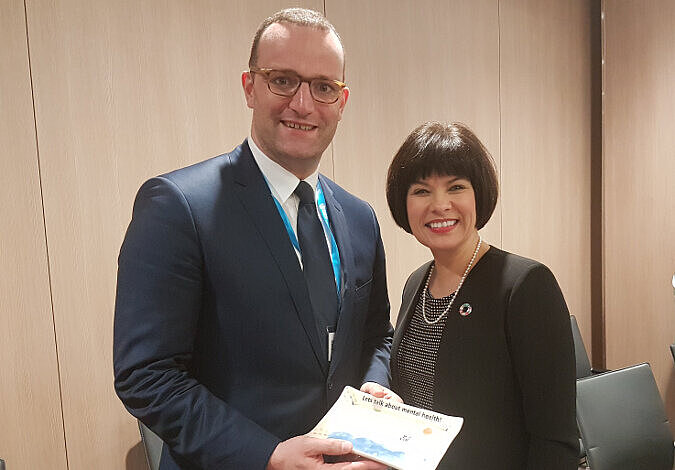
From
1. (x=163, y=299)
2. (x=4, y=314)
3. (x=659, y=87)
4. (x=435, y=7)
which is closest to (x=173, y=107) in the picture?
(x=4, y=314)

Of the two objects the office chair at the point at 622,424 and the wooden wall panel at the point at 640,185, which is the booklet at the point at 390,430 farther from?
the wooden wall panel at the point at 640,185

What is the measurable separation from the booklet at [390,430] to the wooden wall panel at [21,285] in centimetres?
154

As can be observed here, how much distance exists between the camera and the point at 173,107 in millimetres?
2602

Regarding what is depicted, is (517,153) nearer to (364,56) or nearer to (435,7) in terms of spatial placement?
(435,7)

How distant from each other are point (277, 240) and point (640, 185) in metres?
3.65

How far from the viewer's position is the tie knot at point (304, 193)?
1465 mm

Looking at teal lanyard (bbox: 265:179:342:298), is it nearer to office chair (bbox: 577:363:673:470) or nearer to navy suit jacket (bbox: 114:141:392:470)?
navy suit jacket (bbox: 114:141:392:470)

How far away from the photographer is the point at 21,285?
2283 millimetres

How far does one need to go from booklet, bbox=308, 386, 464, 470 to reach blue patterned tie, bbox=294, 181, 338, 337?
190mm

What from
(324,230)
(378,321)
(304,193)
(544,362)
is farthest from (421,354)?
(304,193)

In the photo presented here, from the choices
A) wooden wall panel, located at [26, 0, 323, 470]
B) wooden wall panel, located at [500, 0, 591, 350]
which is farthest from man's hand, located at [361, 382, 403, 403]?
wooden wall panel, located at [500, 0, 591, 350]

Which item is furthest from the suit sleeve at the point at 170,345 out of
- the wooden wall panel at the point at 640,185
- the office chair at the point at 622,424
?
the wooden wall panel at the point at 640,185

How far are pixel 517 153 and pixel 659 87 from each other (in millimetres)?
1005

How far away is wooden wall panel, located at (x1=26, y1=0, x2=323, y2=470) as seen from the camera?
91.3 inches
